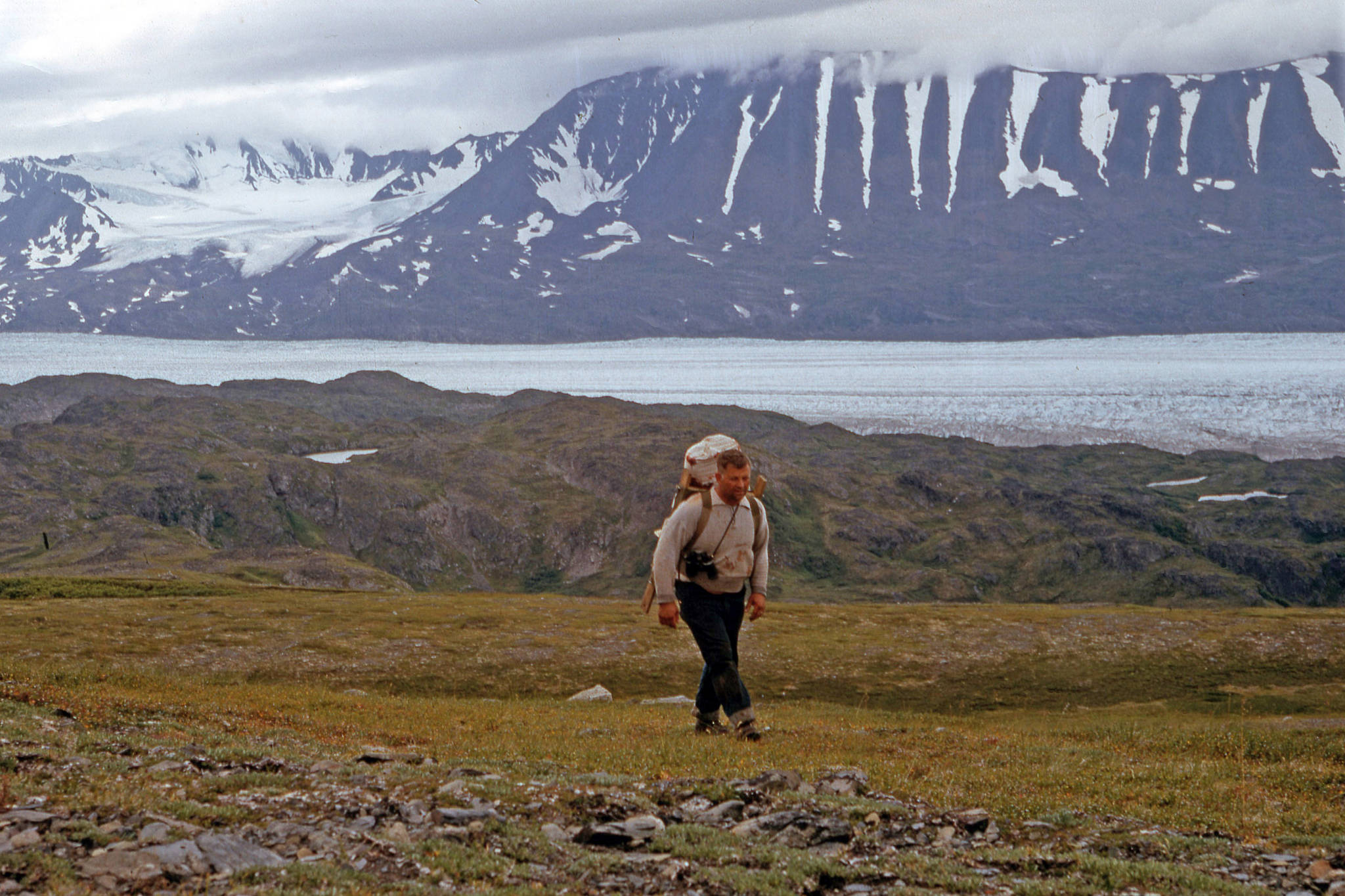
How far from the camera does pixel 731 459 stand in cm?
1712

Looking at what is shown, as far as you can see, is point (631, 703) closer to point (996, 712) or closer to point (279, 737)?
point (996, 712)

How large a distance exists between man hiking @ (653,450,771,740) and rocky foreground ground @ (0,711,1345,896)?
3442mm

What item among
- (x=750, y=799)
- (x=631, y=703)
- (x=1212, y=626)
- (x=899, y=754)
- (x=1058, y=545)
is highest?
(x=750, y=799)

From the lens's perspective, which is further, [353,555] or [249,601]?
[353,555]

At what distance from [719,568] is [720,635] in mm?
1200

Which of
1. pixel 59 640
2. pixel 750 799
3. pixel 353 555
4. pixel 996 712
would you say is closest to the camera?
pixel 750 799

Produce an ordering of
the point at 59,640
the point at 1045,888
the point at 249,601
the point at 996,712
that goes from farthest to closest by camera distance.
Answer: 1. the point at 249,601
2. the point at 59,640
3. the point at 996,712
4. the point at 1045,888

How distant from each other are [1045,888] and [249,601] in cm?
6137

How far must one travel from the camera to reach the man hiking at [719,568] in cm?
1712

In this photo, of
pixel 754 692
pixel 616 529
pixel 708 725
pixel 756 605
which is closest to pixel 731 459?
pixel 756 605

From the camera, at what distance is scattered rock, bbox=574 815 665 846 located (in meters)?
11.6

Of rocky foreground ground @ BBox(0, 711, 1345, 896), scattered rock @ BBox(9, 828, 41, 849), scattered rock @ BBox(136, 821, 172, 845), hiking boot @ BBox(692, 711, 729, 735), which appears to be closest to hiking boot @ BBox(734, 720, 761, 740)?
hiking boot @ BBox(692, 711, 729, 735)

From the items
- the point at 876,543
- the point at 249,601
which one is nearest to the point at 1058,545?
the point at 876,543

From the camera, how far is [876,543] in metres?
179
